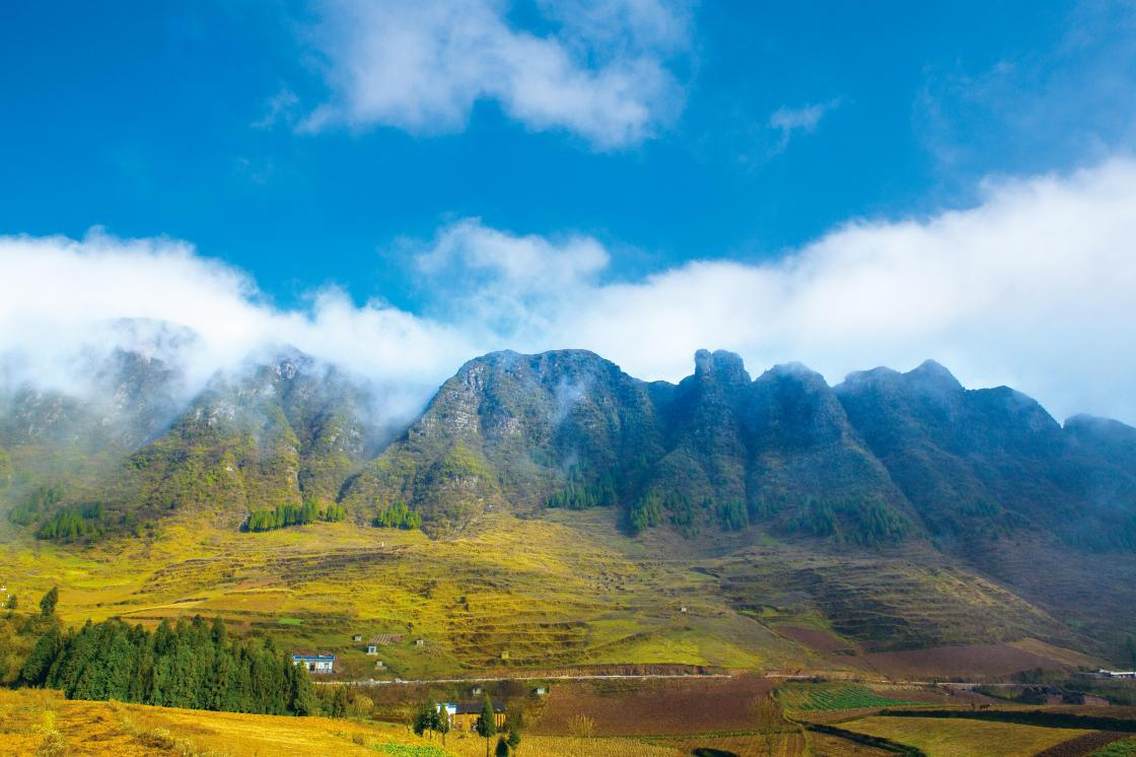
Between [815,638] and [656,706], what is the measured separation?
2453 inches

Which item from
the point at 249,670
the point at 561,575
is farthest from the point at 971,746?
the point at 561,575

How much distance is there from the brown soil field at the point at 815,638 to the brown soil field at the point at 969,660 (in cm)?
558

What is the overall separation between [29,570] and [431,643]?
11197cm

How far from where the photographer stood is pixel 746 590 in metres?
189

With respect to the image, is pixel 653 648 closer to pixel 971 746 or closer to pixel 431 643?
pixel 431 643

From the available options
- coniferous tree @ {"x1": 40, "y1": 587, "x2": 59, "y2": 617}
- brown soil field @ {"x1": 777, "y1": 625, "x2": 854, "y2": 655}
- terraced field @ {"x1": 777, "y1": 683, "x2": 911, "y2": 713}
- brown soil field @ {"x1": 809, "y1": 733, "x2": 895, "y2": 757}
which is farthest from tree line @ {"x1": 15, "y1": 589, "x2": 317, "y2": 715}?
brown soil field @ {"x1": 777, "y1": 625, "x2": 854, "y2": 655}

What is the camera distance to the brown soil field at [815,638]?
504 ft

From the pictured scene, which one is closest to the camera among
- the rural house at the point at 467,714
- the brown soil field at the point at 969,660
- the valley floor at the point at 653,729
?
the valley floor at the point at 653,729

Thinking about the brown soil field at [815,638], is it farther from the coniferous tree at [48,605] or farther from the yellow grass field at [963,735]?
the coniferous tree at [48,605]

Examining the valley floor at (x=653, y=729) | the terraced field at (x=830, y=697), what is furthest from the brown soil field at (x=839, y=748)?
the terraced field at (x=830, y=697)

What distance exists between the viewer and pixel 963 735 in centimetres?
8556

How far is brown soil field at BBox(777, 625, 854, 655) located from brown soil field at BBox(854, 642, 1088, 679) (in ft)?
18.3

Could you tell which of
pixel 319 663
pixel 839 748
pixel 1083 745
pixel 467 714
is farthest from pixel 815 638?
pixel 319 663

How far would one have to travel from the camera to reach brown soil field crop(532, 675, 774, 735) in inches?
3944
